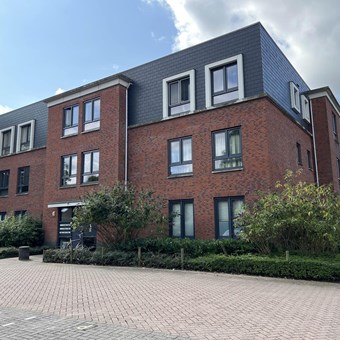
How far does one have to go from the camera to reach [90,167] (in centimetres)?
1997

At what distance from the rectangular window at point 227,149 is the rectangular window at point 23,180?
47.8 feet

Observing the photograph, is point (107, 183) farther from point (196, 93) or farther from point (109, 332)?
point (109, 332)

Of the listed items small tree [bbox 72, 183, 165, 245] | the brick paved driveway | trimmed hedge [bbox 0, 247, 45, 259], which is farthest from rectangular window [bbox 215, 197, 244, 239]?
trimmed hedge [bbox 0, 247, 45, 259]

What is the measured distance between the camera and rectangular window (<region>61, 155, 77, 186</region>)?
20.6 m

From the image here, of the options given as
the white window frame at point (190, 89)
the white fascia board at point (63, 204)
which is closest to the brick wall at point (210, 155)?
the white window frame at point (190, 89)

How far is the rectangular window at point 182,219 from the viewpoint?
16.7 metres

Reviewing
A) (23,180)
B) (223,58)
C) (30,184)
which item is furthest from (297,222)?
(23,180)

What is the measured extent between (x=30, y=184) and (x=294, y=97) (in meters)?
17.4

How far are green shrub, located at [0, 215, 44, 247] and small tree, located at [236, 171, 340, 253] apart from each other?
13.0 metres

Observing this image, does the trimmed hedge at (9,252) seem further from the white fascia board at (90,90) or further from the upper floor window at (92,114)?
the white fascia board at (90,90)

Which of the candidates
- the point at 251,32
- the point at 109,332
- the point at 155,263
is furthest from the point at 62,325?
the point at 251,32

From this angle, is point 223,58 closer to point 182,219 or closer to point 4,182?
point 182,219

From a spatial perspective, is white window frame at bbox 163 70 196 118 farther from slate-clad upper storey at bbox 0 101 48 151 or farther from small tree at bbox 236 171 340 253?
slate-clad upper storey at bbox 0 101 48 151

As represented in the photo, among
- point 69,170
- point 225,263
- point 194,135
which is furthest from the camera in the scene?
point 69,170
